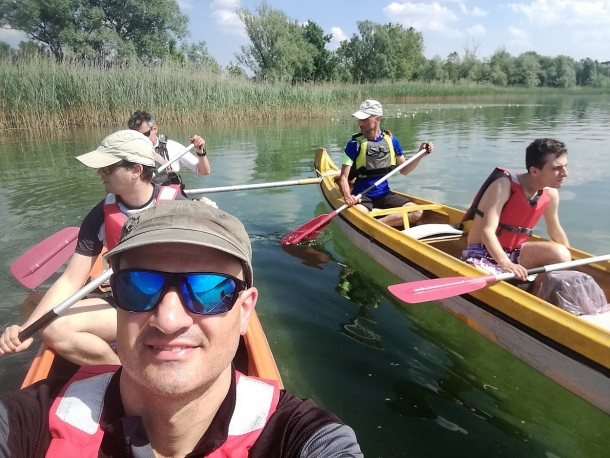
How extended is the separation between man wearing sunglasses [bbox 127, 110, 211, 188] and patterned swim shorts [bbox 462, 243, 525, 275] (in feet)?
9.89

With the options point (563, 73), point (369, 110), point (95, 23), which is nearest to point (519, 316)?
point (369, 110)

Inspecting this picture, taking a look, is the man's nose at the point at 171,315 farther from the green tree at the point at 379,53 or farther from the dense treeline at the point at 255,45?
the green tree at the point at 379,53

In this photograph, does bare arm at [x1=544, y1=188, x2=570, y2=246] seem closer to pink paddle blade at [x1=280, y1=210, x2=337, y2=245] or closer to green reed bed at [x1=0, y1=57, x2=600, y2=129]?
pink paddle blade at [x1=280, y1=210, x2=337, y2=245]

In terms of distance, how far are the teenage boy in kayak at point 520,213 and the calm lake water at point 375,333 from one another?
2.18 ft

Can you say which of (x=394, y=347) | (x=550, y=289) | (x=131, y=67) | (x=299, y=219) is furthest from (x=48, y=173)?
(x=550, y=289)

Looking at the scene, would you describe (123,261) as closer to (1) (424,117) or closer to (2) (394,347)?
(2) (394,347)

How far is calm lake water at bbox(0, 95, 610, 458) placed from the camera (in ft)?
8.55

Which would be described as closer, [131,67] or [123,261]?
[123,261]

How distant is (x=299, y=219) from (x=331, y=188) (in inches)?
29.2

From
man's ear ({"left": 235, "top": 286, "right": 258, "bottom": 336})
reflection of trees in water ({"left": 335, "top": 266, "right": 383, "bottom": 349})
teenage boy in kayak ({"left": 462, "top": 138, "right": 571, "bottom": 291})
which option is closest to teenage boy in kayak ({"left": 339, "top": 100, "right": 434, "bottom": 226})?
reflection of trees in water ({"left": 335, "top": 266, "right": 383, "bottom": 349})

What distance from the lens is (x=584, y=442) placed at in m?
2.52

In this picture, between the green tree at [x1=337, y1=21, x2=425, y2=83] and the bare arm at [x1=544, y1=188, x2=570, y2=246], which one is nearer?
the bare arm at [x1=544, y1=188, x2=570, y2=246]

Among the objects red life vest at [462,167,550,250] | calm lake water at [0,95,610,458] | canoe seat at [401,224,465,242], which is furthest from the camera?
canoe seat at [401,224,465,242]

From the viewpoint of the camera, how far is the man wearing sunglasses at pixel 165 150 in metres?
5.20
